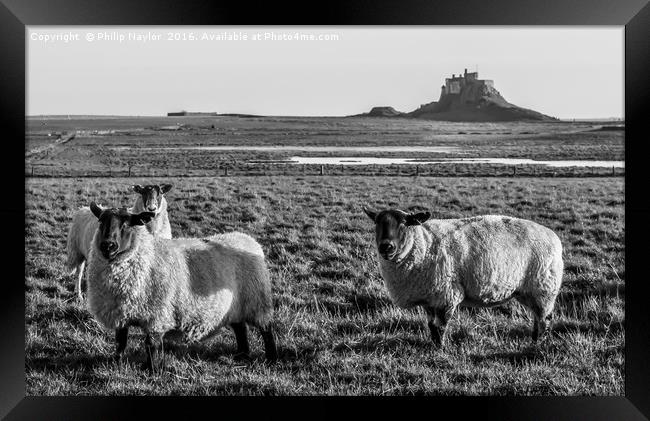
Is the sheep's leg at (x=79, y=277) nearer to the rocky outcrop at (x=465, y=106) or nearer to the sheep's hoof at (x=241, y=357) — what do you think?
the sheep's hoof at (x=241, y=357)

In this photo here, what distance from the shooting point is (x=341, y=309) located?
6.25 metres

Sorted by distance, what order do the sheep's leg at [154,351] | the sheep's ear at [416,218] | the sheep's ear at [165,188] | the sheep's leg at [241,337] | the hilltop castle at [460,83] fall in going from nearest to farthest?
the sheep's leg at [154,351], the sheep's ear at [416,218], the sheep's leg at [241,337], the sheep's ear at [165,188], the hilltop castle at [460,83]

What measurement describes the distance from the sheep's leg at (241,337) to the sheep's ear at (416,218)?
5.29ft

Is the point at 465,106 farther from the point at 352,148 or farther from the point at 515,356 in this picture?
the point at 515,356

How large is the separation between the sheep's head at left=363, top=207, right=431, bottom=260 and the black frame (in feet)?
4.55

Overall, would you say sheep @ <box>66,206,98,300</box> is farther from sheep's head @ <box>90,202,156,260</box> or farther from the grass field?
sheep's head @ <box>90,202,156,260</box>

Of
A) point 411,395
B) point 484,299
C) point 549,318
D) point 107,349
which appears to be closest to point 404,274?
point 484,299

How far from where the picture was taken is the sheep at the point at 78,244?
621 centimetres

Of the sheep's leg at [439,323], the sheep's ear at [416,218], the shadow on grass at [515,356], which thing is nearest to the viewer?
the sheep's ear at [416,218]

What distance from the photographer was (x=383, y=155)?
6.87 m

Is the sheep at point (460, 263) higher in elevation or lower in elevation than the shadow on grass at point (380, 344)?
higher

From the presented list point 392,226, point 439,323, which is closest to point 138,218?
point 392,226

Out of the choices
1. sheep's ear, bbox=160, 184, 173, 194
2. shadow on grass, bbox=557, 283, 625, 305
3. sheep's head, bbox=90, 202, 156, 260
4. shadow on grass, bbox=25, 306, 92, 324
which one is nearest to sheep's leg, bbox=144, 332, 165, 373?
sheep's head, bbox=90, 202, 156, 260

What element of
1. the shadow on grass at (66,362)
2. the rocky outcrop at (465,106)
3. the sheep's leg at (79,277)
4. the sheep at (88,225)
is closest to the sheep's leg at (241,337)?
the shadow on grass at (66,362)
